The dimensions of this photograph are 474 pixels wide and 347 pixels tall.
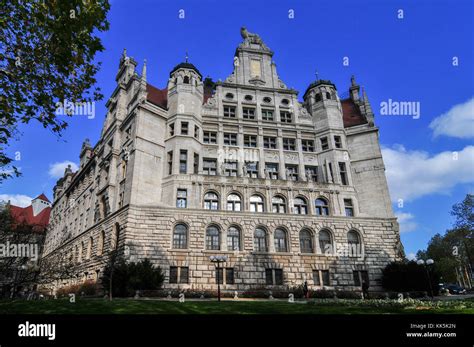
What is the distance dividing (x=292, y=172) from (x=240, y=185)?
7.56 metres

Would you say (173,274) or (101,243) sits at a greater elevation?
(101,243)

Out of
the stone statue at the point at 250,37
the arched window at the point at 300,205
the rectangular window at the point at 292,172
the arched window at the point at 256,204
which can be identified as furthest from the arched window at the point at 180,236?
the stone statue at the point at 250,37

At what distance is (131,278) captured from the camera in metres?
25.2

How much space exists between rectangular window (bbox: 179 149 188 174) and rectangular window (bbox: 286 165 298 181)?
1202 cm

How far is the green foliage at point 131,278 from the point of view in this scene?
25172mm

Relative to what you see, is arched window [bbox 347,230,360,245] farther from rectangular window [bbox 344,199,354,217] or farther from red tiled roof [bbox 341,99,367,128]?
red tiled roof [bbox 341,99,367,128]

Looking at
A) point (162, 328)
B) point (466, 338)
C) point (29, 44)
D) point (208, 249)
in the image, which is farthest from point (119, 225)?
point (466, 338)

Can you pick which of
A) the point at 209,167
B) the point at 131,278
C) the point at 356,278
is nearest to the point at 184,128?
the point at 209,167

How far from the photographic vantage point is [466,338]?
7.75 meters

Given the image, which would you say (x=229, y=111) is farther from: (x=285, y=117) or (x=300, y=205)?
(x=300, y=205)

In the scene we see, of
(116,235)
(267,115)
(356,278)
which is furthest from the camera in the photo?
(267,115)

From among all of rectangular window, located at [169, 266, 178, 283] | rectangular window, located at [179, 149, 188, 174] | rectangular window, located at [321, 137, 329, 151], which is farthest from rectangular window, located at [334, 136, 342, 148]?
rectangular window, located at [169, 266, 178, 283]

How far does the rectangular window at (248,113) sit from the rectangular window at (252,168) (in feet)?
21.3

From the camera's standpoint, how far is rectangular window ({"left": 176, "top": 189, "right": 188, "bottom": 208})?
111 ft
